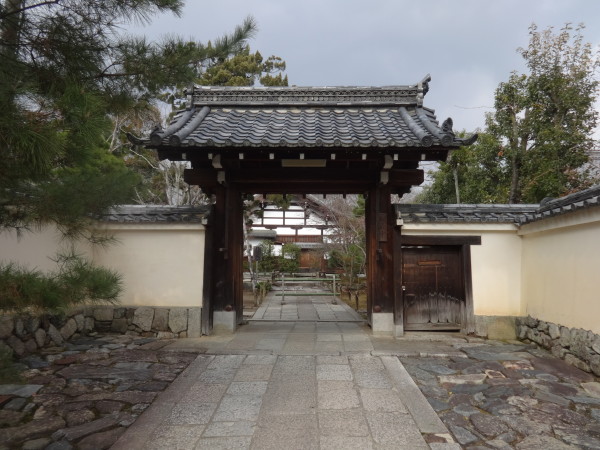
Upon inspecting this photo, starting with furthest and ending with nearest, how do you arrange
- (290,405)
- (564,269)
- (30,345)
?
(564,269)
(30,345)
(290,405)

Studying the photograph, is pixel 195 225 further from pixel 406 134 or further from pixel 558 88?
pixel 558 88

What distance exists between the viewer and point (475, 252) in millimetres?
7262

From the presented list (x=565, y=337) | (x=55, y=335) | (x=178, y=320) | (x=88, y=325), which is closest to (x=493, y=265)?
(x=565, y=337)

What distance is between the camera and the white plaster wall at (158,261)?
→ 7309 millimetres

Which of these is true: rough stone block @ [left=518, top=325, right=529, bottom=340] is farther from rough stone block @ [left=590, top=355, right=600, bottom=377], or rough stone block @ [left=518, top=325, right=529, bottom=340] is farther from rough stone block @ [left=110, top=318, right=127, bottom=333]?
rough stone block @ [left=110, top=318, right=127, bottom=333]

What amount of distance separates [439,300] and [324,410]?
4.34 meters

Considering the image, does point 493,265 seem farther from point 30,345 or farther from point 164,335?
point 30,345

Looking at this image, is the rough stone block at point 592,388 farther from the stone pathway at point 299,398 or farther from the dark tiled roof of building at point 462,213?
the dark tiled roof of building at point 462,213

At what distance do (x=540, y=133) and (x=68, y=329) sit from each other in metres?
13.3

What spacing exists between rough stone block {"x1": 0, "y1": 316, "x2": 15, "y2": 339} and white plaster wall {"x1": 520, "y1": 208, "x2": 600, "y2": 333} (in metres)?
8.03

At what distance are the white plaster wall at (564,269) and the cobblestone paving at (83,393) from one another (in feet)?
18.5

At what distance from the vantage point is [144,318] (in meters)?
7.24

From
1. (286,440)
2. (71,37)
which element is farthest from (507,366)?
(71,37)

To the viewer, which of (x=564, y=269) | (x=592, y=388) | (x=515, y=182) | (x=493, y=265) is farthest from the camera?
(x=515, y=182)
